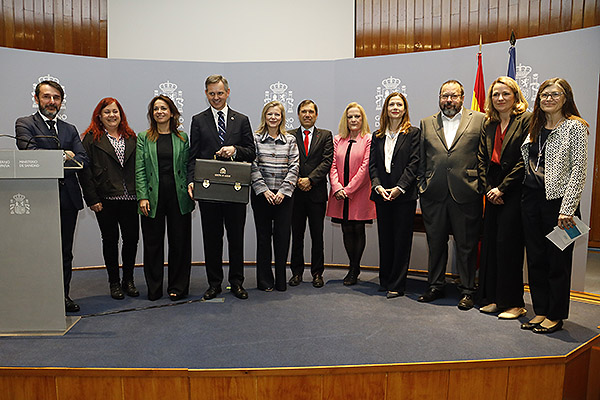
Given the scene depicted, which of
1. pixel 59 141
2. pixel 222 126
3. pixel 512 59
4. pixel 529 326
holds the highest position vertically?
pixel 512 59

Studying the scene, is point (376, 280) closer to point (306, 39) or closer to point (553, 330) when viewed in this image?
point (553, 330)

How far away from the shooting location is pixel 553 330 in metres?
2.70

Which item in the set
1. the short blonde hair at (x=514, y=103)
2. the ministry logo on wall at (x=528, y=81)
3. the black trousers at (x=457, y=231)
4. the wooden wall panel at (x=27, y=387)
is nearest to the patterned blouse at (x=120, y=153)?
the wooden wall panel at (x=27, y=387)

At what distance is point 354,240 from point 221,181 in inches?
52.4

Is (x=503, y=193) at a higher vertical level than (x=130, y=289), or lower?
higher

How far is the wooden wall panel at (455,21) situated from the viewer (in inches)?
188

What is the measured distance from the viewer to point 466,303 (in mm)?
3146

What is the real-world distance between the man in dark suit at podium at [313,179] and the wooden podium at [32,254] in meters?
1.78

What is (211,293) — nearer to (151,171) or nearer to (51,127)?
(151,171)

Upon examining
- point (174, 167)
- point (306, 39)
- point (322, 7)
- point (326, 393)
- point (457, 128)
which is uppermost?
point (322, 7)

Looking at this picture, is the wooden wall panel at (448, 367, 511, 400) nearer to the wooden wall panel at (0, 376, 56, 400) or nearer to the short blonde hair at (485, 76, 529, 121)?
the short blonde hair at (485, 76, 529, 121)

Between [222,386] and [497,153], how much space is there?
2219 millimetres

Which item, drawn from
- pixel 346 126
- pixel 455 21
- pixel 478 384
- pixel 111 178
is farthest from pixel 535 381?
pixel 455 21

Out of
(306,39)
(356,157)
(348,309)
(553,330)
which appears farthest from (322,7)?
(553,330)
